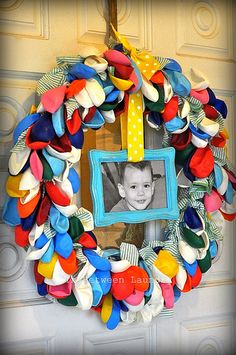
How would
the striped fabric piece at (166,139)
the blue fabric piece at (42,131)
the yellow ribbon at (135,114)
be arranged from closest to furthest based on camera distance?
the blue fabric piece at (42,131) < the yellow ribbon at (135,114) < the striped fabric piece at (166,139)

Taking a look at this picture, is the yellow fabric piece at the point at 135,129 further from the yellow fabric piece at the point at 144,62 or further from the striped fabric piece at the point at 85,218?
the striped fabric piece at the point at 85,218

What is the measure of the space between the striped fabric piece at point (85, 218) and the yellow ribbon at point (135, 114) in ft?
0.49

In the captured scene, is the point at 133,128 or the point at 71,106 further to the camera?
the point at 133,128

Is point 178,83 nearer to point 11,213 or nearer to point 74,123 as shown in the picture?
point 74,123

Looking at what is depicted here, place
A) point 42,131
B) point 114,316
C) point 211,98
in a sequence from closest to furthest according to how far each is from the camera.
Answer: point 42,131 < point 114,316 < point 211,98

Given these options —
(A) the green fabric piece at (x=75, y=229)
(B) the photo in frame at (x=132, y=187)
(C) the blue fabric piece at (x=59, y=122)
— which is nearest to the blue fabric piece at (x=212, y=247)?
(B) the photo in frame at (x=132, y=187)

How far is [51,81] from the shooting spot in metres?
0.90

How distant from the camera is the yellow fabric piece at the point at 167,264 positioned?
965mm

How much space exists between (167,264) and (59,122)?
0.37 m

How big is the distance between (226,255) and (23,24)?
0.76 m

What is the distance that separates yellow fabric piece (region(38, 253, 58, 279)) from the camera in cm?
87

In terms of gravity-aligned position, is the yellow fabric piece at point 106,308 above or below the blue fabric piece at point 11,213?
below

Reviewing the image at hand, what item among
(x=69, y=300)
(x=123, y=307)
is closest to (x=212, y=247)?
(x=123, y=307)

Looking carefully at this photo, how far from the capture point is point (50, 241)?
87 cm
